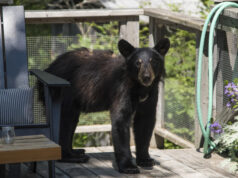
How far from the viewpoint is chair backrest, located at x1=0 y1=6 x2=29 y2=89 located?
4.20 m

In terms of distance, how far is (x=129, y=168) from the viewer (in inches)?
151

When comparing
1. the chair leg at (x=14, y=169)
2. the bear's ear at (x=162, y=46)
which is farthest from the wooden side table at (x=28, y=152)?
the bear's ear at (x=162, y=46)

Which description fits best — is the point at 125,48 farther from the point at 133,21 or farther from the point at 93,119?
the point at 93,119

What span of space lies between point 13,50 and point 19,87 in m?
0.32

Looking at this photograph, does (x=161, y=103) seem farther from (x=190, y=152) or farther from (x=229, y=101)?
(x=229, y=101)

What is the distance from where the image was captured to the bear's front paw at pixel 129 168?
381cm

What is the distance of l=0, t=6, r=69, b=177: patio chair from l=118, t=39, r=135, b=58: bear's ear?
0.60 meters

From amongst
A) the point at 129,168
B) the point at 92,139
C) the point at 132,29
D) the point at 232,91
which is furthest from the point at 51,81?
the point at 92,139

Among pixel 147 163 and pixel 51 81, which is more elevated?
pixel 51 81

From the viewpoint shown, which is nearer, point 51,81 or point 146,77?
point 51,81

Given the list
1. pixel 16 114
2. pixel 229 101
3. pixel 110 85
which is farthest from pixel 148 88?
pixel 16 114

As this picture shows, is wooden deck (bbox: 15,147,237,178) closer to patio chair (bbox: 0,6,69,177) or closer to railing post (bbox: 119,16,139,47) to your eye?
patio chair (bbox: 0,6,69,177)

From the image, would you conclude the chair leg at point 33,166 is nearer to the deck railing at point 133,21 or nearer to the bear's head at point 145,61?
the bear's head at point 145,61

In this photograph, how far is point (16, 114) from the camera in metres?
3.88
